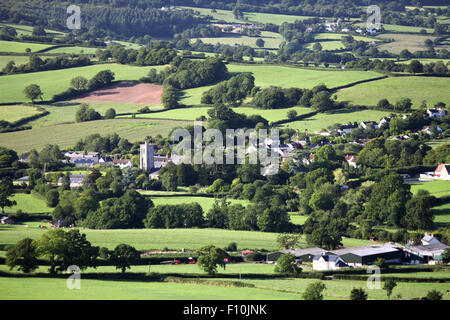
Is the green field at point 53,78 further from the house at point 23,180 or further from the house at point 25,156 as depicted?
the house at point 23,180

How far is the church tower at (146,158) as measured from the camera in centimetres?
9038

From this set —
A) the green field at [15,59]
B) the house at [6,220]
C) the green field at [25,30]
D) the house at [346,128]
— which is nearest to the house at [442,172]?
the house at [346,128]

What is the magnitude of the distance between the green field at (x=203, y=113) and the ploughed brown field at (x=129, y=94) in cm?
772

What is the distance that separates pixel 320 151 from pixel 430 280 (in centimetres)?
4087

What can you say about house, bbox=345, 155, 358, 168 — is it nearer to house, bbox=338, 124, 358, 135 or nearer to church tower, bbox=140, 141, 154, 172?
house, bbox=338, 124, 358, 135

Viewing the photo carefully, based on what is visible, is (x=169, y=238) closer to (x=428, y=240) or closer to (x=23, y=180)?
(x=428, y=240)

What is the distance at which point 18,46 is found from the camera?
478 feet

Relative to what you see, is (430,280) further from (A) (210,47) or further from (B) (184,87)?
(A) (210,47)

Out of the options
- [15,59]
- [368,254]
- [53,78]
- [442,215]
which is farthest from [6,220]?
[15,59]

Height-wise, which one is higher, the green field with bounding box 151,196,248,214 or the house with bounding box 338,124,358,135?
the house with bounding box 338,124,358,135

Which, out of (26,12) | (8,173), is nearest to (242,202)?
(8,173)

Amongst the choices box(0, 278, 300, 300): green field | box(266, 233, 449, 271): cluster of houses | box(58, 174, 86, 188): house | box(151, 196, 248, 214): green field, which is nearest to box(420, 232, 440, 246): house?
box(266, 233, 449, 271): cluster of houses

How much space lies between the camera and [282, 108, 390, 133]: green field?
341 feet

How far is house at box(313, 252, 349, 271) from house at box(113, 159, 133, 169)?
4131cm
